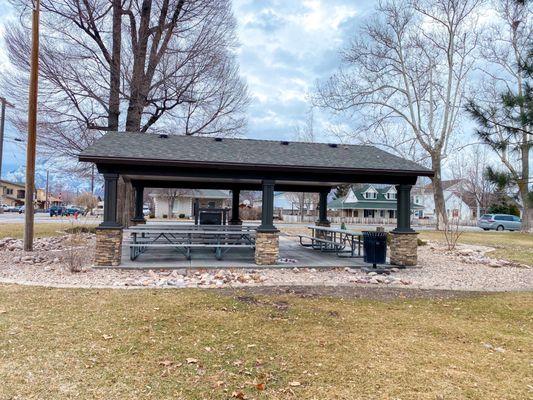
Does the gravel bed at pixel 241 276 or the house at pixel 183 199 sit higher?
the house at pixel 183 199

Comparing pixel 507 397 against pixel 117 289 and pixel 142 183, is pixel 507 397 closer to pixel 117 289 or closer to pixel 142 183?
pixel 117 289

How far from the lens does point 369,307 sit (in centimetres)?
632

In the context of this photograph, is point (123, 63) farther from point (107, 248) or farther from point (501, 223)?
point (501, 223)

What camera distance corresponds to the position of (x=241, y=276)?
8.34 m

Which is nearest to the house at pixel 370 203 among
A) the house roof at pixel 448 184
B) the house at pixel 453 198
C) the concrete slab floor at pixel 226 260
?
the house at pixel 453 198

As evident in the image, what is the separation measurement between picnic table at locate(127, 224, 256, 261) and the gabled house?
→ 3934 cm

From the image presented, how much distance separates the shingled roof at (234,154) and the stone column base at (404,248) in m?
1.69

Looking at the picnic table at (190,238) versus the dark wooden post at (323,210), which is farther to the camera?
the dark wooden post at (323,210)

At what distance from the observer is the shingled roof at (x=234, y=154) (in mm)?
9547

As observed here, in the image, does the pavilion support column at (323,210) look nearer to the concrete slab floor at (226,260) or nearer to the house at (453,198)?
the concrete slab floor at (226,260)

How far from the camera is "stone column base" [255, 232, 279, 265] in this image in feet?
33.1

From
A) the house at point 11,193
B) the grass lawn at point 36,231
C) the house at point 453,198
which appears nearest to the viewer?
the grass lawn at point 36,231

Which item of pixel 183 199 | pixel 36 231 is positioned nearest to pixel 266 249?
pixel 36 231

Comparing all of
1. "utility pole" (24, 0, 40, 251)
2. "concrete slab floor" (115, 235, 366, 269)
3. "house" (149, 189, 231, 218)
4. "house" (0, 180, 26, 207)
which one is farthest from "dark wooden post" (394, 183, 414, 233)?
"house" (0, 180, 26, 207)
